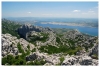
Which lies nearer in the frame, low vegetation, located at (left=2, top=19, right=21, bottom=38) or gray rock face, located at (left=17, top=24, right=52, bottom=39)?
low vegetation, located at (left=2, top=19, right=21, bottom=38)

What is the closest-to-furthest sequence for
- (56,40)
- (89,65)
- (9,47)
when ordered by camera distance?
1. (89,65)
2. (9,47)
3. (56,40)

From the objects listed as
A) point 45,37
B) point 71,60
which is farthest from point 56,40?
point 71,60

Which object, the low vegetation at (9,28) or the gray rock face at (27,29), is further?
the gray rock face at (27,29)

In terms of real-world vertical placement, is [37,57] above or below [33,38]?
above

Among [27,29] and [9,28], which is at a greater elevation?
[27,29]

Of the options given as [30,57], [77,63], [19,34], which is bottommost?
[19,34]

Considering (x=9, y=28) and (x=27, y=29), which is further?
(x=9, y=28)

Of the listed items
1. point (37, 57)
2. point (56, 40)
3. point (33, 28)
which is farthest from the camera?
point (33, 28)

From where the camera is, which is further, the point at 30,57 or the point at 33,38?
the point at 33,38

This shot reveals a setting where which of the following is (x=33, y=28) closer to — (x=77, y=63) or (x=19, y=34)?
(x=19, y=34)

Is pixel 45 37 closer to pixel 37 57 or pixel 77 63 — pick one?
pixel 37 57

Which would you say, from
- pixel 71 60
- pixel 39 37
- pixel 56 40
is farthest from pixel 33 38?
pixel 71 60
